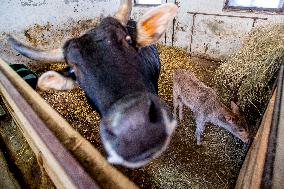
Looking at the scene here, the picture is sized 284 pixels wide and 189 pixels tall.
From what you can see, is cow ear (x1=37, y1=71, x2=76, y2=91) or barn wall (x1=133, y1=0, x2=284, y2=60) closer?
cow ear (x1=37, y1=71, x2=76, y2=91)

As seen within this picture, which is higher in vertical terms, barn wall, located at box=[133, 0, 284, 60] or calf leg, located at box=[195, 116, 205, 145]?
barn wall, located at box=[133, 0, 284, 60]

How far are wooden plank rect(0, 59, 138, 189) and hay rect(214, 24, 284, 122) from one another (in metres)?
3.19

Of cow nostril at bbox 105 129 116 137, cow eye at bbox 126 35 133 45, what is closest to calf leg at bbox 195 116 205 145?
cow eye at bbox 126 35 133 45

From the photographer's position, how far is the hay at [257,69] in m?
4.08

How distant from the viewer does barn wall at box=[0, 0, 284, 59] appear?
6984 mm

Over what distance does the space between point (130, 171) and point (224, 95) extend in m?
2.87

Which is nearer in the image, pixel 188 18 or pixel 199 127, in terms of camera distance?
pixel 199 127

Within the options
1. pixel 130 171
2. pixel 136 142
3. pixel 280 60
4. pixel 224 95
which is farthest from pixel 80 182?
pixel 224 95

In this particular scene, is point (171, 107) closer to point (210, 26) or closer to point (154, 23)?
point (154, 23)

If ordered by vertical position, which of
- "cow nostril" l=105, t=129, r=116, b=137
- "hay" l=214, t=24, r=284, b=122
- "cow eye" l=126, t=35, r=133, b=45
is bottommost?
"hay" l=214, t=24, r=284, b=122

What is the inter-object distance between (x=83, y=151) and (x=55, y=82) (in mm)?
1596

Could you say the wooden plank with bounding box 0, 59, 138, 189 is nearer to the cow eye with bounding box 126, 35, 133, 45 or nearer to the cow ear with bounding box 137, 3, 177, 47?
the cow eye with bounding box 126, 35, 133, 45

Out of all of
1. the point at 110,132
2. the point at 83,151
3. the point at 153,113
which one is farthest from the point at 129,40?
the point at 83,151

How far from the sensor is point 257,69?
4.25m
